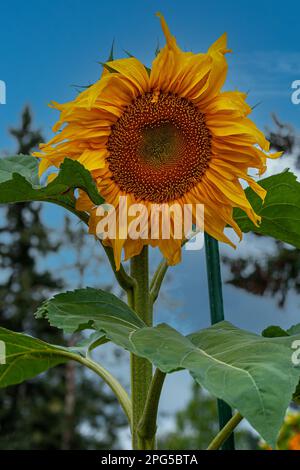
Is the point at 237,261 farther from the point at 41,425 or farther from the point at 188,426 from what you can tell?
the point at 41,425

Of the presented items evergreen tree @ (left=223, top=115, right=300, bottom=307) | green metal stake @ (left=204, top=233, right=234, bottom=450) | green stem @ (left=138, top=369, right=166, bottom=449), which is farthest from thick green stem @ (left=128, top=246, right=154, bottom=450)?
evergreen tree @ (left=223, top=115, right=300, bottom=307)

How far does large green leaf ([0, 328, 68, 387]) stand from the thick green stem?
0.31ft

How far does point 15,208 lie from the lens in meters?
10.5

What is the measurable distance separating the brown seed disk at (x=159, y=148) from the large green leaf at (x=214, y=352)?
6.1 inches

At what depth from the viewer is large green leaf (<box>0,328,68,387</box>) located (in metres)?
0.85

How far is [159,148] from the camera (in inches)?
36.2

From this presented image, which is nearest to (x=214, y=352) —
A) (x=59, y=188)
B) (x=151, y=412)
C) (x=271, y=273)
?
(x=151, y=412)

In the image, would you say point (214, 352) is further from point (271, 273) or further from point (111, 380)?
point (271, 273)

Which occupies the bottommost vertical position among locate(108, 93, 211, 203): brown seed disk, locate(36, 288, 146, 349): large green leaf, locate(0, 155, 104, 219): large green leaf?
locate(36, 288, 146, 349): large green leaf

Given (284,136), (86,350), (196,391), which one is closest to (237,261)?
(196,391)

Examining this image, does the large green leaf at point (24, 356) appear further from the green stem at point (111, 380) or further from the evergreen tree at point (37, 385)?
the evergreen tree at point (37, 385)

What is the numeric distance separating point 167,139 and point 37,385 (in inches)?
389

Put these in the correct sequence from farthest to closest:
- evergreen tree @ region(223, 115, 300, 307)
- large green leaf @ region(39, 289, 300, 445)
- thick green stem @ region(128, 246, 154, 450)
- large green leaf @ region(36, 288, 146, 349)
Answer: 1. evergreen tree @ region(223, 115, 300, 307)
2. thick green stem @ region(128, 246, 154, 450)
3. large green leaf @ region(36, 288, 146, 349)
4. large green leaf @ region(39, 289, 300, 445)

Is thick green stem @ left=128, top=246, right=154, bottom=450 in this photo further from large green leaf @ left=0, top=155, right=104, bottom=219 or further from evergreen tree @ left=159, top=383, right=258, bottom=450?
evergreen tree @ left=159, top=383, right=258, bottom=450
